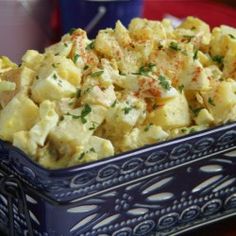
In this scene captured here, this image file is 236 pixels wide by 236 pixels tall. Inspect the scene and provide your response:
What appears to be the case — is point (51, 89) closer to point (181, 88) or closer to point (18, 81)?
point (18, 81)

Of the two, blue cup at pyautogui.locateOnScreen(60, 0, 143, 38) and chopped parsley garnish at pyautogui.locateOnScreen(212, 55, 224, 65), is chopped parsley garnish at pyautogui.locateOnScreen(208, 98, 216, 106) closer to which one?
chopped parsley garnish at pyautogui.locateOnScreen(212, 55, 224, 65)

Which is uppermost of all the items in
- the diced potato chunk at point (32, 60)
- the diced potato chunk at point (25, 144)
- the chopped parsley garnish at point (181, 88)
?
the chopped parsley garnish at point (181, 88)

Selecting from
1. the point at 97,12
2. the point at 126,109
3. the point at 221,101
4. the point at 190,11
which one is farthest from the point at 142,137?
the point at 190,11

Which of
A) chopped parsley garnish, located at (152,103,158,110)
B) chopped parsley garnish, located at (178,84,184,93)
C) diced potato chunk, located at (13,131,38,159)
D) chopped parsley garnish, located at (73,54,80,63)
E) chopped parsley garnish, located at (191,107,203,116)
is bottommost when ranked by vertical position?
diced potato chunk, located at (13,131,38,159)

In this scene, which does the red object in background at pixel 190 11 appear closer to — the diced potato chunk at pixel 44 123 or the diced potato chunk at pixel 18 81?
the diced potato chunk at pixel 18 81

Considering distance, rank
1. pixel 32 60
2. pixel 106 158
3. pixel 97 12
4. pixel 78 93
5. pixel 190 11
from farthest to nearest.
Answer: pixel 190 11, pixel 97 12, pixel 32 60, pixel 78 93, pixel 106 158

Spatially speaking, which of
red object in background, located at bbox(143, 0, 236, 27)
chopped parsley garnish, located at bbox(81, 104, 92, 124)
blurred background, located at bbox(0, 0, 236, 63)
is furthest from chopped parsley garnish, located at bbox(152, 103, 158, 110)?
red object in background, located at bbox(143, 0, 236, 27)

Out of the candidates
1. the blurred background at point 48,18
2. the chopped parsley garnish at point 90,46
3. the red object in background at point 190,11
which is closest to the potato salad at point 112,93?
the chopped parsley garnish at point 90,46
